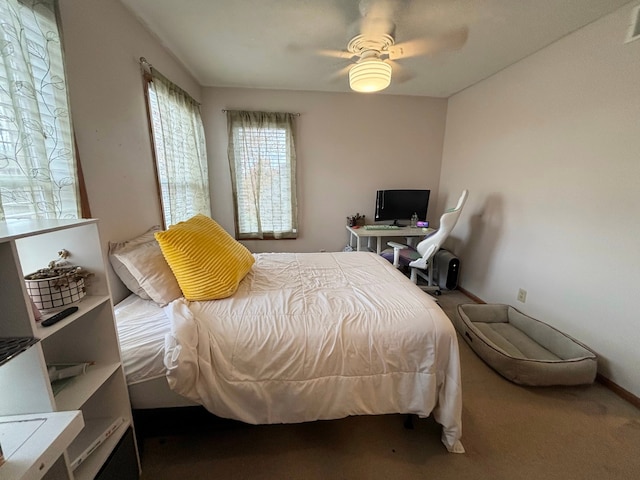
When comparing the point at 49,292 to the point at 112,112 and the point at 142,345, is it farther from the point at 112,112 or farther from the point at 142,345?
the point at 112,112

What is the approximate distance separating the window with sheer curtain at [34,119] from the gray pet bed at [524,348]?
104 inches

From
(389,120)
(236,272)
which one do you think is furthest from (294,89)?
(236,272)

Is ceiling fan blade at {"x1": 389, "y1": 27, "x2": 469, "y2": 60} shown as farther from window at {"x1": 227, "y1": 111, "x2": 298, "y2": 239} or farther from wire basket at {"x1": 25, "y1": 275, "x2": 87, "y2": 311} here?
wire basket at {"x1": 25, "y1": 275, "x2": 87, "y2": 311}

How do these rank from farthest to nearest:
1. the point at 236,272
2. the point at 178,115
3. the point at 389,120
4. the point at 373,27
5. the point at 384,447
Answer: the point at 389,120 → the point at 178,115 → the point at 373,27 → the point at 236,272 → the point at 384,447

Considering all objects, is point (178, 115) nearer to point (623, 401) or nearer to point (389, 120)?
point (389, 120)

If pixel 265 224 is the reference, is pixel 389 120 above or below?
above

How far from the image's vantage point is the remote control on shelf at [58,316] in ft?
2.55

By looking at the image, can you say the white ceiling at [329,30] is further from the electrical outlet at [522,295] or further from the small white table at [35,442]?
the small white table at [35,442]

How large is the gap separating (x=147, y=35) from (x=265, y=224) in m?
2.12

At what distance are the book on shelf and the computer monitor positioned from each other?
313 cm

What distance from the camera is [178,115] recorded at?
234 cm

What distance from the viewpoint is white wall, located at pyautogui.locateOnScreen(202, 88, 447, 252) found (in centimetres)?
320

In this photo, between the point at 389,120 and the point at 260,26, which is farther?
the point at 389,120

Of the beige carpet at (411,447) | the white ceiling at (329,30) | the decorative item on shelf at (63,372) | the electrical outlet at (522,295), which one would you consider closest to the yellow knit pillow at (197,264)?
the decorative item on shelf at (63,372)
